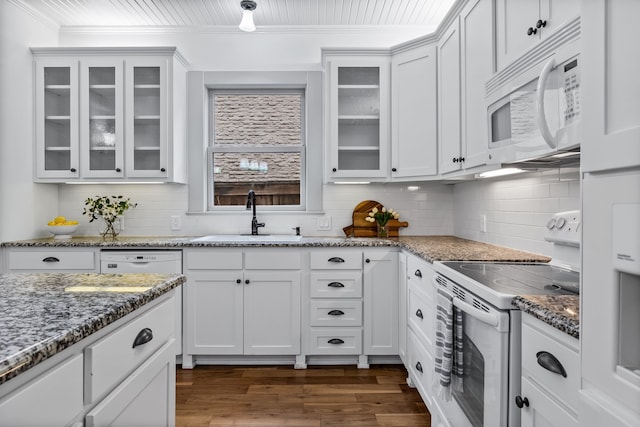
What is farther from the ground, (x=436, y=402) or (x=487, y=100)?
(x=487, y=100)

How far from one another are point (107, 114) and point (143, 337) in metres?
2.64

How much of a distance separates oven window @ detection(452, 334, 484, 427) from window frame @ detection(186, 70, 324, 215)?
2084 millimetres

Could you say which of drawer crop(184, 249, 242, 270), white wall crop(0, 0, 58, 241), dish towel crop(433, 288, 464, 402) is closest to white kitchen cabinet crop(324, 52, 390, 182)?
drawer crop(184, 249, 242, 270)

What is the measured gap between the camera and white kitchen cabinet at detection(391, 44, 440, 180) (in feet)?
9.62

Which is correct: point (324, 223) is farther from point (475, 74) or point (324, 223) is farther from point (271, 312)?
point (475, 74)

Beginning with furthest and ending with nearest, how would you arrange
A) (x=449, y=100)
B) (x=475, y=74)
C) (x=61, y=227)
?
(x=61, y=227), (x=449, y=100), (x=475, y=74)

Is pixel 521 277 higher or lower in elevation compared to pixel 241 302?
higher

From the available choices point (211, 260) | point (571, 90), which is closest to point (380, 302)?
point (211, 260)

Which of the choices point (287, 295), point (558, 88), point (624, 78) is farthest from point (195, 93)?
point (624, 78)

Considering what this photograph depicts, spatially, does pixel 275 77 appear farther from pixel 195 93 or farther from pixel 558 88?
pixel 558 88

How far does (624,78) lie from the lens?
67 cm

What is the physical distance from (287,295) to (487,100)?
1.83 m

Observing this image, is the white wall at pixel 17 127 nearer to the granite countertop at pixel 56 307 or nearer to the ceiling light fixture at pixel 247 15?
the ceiling light fixture at pixel 247 15

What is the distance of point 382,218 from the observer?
3258 millimetres
